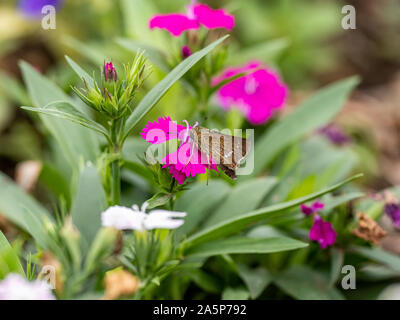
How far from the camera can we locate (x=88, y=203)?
1.22 m

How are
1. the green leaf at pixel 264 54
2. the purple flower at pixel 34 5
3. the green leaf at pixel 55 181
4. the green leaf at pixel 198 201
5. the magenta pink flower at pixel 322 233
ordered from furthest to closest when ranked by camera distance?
the purple flower at pixel 34 5, the green leaf at pixel 264 54, the green leaf at pixel 55 181, the green leaf at pixel 198 201, the magenta pink flower at pixel 322 233

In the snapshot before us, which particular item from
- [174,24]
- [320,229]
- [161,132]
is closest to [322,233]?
[320,229]

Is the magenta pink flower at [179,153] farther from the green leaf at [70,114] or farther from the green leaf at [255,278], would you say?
the green leaf at [255,278]

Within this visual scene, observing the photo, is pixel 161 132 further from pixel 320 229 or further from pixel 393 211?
pixel 393 211

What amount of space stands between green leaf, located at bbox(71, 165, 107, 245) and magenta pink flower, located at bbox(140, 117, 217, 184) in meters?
0.26

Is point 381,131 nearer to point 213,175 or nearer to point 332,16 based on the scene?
point 332,16

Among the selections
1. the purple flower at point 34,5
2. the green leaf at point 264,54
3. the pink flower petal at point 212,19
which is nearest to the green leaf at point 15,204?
the pink flower petal at point 212,19

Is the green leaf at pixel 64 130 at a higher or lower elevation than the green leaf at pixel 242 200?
higher

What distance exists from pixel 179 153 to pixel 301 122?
83cm

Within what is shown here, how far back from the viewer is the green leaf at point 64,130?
141cm

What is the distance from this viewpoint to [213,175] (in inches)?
58.8

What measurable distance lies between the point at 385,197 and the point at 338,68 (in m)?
2.07

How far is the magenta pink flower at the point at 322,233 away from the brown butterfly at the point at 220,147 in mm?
319

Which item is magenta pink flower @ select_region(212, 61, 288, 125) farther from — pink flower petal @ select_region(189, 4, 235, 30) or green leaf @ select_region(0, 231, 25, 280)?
green leaf @ select_region(0, 231, 25, 280)
